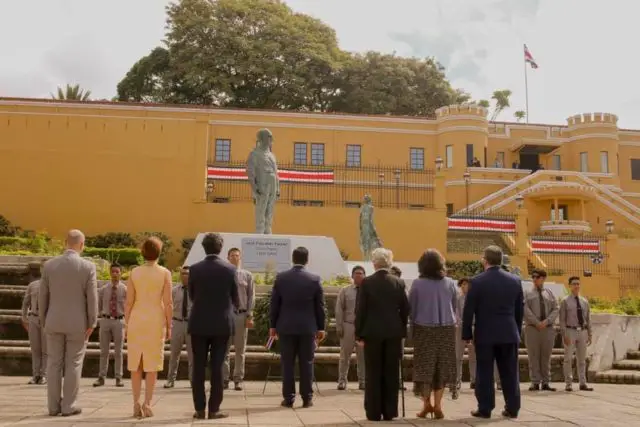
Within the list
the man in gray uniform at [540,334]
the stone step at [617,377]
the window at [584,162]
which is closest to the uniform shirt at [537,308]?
the man in gray uniform at [540,334]

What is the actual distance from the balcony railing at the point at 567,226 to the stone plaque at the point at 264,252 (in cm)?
2308

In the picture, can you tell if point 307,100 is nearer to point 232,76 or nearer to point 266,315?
point 232,76

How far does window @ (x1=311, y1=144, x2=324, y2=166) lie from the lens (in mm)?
34875

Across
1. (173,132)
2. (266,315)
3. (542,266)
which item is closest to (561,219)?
(542,266)

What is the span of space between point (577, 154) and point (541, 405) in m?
35.3

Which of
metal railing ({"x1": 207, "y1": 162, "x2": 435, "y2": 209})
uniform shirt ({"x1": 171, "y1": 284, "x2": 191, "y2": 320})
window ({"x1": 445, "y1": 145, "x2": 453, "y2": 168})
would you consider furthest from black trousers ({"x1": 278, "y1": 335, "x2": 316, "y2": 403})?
window ({"x1": 445, "y1": 145, "x2": 453, "y2": 168})

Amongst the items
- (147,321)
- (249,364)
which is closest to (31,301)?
(249,364)

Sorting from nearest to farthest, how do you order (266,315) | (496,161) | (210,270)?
1. (210,270)
2. (266,315)
3. (496,161)

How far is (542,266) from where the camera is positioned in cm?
2711

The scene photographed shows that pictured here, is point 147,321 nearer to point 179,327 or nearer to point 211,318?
point 211,318

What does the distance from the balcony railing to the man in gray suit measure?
30883mm

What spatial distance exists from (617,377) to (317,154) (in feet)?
82.8

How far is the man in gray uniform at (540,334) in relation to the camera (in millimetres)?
9383

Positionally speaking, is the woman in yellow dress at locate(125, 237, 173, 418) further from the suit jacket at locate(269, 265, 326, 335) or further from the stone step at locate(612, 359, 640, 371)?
the stone step at locate(612, 359, 640, 371)
